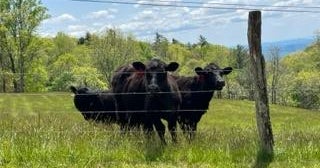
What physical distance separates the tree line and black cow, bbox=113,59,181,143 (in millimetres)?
45228

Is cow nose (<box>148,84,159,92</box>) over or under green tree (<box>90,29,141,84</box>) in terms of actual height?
over

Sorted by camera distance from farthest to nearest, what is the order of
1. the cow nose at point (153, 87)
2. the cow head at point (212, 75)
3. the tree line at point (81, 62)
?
the tree line at point (81, 62) < the cow head at point (212, 75) < the cow nose at point (153, 87)

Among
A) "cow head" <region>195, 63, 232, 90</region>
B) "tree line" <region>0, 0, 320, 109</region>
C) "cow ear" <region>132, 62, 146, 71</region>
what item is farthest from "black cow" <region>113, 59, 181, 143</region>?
"tree line" <region>0, 0, 320, 109</region>

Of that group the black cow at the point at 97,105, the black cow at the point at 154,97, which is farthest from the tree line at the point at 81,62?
the black cow at the point at 154,97

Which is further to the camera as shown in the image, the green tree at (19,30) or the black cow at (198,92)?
the green tree at (19,30)

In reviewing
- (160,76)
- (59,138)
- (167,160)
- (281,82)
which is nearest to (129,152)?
(167,160)

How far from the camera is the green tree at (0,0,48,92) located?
3145 inches

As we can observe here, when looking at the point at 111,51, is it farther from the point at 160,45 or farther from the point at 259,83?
the point at 259,83

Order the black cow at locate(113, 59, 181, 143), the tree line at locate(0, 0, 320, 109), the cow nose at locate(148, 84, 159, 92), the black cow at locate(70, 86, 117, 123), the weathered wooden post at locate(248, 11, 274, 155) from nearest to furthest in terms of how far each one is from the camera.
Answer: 1. the weathered wooden post at locate(248, 11, 274, 155)
2. the cow nose at locate(148, 84, 159, 92)
3. the black cow at locate(113, 59, 181, 143)
4. the black cow at locate(70, 86, 117, 123)
5. the tree line at locate(0, 0, 320, 109)

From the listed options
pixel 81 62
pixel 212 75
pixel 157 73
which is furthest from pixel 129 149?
pixel 81 62

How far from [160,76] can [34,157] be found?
4.21 meters

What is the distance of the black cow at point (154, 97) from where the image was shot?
12.5m

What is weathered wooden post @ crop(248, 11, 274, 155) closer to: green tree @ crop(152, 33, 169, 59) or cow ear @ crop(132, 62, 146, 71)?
cow ear @ crop(132, 62, 146, 71)

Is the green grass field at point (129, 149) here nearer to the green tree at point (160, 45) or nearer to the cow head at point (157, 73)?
the cow head at point (157, 73)
